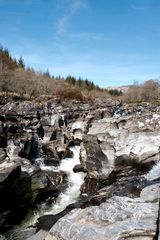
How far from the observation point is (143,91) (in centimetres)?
14350

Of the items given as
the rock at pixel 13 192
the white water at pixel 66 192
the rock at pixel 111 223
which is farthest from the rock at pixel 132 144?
the rock at pixel 111 223

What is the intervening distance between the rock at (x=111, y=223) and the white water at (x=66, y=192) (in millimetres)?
9364

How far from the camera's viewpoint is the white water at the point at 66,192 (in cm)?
1976

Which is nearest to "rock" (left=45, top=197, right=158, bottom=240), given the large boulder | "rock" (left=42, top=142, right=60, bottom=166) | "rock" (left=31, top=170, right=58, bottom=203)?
"rock" (left=31, top=170, right=58, bottom=203)

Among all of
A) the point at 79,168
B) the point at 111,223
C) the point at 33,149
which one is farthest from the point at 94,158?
the point at 111,223

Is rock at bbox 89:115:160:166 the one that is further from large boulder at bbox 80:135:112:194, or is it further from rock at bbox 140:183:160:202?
rock at bbox 140:183:160:202

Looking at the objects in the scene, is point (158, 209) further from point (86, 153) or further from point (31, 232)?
point (86, 153)

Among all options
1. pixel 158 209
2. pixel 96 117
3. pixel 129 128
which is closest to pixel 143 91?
pixel 96 117

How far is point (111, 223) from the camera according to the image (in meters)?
9.42

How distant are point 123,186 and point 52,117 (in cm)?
2522

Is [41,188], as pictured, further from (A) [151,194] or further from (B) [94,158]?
(A) [151,194]

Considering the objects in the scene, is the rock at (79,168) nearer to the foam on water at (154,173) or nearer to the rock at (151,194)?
the foam on water at (154,173)

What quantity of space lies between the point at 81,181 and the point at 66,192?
260 centimetres

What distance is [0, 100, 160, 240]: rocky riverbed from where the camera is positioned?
947 centimetres
